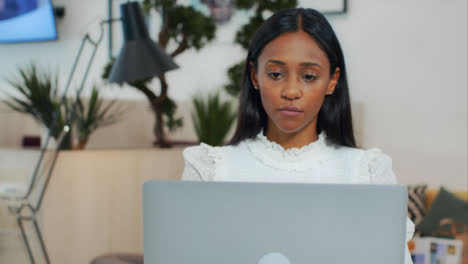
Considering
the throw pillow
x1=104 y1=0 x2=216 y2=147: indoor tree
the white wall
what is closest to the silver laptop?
x1=104 y1=0 x2=216 y2=147: indoor tree

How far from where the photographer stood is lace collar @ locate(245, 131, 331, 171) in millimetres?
1040

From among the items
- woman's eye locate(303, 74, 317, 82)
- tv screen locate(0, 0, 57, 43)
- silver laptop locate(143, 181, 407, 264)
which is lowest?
silver laptop locate(143, 181, 407, 264)

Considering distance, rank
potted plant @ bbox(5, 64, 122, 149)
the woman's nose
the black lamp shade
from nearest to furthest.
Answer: the woman's nose
the black lamp shade
potted plant @ bbox(5, 64, 122, 149)

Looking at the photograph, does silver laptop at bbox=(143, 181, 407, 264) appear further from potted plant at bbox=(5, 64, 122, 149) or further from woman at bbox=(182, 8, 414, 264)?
potted plant at bbox=(5, 64, 122, 149)

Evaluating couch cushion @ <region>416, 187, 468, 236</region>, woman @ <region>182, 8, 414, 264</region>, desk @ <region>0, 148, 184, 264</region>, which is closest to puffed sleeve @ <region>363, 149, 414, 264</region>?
woman @ <region>182, 8, 414, 264</region>

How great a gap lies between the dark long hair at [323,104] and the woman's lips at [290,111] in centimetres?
11

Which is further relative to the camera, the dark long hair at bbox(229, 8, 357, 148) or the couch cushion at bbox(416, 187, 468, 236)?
the couch cushion at bbox(416, 187, 468, 236)

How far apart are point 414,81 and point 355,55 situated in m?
0.37

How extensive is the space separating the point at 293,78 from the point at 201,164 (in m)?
0.27

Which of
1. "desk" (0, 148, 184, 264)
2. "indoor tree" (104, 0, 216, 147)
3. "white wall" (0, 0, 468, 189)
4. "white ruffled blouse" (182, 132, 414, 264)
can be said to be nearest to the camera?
"white ruffled blouse" (182, 132, 414, 264)

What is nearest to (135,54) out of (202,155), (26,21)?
(202,155)

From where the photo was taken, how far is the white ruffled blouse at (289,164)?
3.38 feet

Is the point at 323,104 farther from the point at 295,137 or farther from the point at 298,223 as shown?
the point at 298,223

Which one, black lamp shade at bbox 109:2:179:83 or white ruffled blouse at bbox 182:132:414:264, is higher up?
black lamp shade at bbox 109:2:179:83
